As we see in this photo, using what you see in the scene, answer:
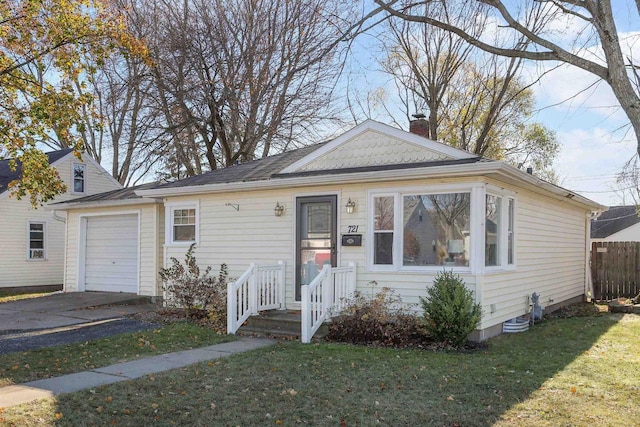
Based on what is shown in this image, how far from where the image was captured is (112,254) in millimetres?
14562

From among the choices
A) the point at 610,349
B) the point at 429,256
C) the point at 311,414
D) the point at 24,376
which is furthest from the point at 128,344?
the point at 610,349

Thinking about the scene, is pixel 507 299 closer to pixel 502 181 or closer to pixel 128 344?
pixel 502 181

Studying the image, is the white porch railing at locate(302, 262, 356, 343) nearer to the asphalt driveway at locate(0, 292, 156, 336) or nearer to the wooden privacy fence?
the asphalt driveway at locate(0, 292, 156, 336)

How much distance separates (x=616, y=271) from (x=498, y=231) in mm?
8173

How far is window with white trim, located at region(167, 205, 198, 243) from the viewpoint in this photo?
11.7 meters

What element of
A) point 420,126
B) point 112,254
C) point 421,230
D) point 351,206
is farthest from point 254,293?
point 112,254

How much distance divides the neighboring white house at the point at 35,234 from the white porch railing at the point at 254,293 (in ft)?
31.7

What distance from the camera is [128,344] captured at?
7988 millimetres

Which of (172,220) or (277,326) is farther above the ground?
(172,220)

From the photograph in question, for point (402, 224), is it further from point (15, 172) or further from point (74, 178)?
point (15, 172)

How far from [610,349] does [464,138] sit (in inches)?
602

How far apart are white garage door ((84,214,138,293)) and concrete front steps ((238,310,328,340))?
586cm

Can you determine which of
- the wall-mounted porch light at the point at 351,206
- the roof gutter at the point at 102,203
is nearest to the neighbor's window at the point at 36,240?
the roof gutter at the point at 102,203

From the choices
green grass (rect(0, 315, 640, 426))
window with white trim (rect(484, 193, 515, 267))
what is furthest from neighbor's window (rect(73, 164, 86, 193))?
window with white trim (rect(484, 193, 515, 267))
